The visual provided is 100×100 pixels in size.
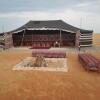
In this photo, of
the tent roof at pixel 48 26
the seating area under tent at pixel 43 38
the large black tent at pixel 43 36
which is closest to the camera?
the tent roof at pixel 48 26

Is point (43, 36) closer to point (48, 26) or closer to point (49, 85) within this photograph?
point (48, 26)

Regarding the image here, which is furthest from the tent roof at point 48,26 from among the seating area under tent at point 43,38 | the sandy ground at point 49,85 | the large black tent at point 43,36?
the sandy ground at point 49,85

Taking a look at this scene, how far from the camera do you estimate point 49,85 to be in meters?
11.7

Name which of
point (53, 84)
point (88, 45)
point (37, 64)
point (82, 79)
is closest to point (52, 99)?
point (53, 84)

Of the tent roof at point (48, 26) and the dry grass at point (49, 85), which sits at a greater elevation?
the tent roof at point (48, 26)

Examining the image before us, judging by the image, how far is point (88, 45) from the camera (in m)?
28.9

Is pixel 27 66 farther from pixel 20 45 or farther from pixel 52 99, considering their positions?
pixel 20 45

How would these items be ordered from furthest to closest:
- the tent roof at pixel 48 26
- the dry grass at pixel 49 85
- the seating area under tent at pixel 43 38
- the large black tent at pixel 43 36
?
the seating area under tent at pixel 43 38
the large black tent at pixel 43 36
the tent roof at pixel 48 26
the dry grass at pixel 49 85

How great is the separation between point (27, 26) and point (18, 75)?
17.4 metres

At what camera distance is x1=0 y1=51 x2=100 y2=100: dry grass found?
33.1 feet

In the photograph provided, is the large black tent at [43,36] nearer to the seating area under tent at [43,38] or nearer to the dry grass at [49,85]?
the seating area under tent at [43,38]

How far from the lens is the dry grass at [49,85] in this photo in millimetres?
10094

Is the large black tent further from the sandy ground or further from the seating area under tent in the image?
the sandy ground

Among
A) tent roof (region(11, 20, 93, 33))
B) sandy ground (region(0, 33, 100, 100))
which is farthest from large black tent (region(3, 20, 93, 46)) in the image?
sandy ground (region(0, 33, 100, 100))
